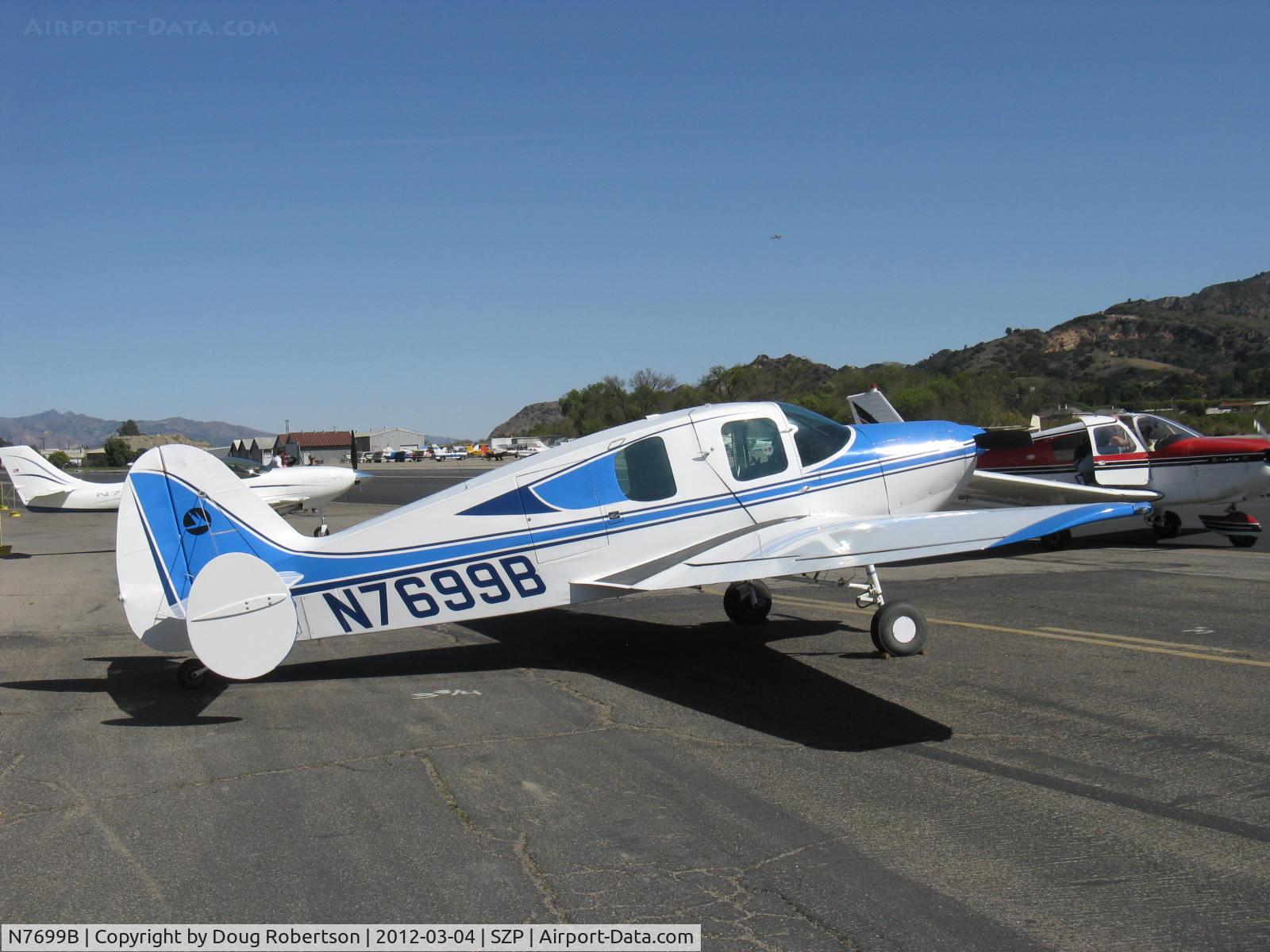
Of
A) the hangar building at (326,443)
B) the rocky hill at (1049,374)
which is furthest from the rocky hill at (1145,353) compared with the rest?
the hangar building at (326,443)

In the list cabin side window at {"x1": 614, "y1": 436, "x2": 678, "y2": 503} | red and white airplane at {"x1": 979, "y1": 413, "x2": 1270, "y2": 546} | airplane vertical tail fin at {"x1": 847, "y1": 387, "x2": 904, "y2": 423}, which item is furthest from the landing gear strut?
red and white airplane at {"x1": 979, "y1": 413, "x2": 1270, "y2": 546}

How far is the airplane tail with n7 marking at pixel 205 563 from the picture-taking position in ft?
21.8

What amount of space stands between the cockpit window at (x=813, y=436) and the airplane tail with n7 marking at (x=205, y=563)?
14.3 ft

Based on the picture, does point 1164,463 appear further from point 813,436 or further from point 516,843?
point 516,843

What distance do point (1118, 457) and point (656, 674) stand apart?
11160 millimetres

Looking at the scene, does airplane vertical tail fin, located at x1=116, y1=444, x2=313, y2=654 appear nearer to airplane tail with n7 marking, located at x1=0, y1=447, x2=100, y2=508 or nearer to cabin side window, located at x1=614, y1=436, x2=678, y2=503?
cabin side window, located at x1=614, y1=436, x2=678, y2=503

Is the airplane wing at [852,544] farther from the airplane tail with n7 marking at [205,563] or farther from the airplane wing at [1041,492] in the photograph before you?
the airplane wing at [1041,492]

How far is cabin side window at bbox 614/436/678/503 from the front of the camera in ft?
27.4

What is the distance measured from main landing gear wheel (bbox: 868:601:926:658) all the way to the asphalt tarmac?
0.51 feet

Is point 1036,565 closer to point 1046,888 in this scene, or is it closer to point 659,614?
point 659,614

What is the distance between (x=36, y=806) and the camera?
533 cm

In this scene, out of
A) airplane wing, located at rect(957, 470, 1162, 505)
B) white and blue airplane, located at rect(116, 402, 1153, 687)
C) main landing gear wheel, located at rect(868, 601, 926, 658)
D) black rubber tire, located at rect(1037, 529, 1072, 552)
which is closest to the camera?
white and blue airplane, located at rect(116, 402, 1153, 687)

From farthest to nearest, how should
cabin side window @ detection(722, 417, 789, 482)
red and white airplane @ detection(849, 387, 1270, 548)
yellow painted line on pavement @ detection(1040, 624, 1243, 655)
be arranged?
red and white airplane @ detection(849, 387, 1270, 548) < cabin side window @ detection(722, 417, 789, 482) < yellow painted line on pavement @ detection(1040, 624, 1243, 655)

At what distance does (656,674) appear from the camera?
8.29 meters
